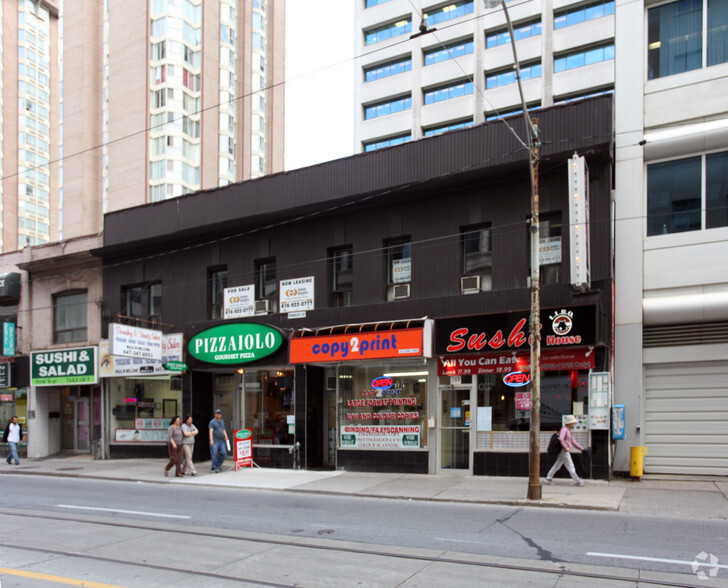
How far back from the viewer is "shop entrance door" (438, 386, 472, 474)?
648 inches

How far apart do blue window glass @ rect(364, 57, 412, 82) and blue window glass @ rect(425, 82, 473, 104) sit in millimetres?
2842

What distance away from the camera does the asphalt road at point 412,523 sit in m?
8.38

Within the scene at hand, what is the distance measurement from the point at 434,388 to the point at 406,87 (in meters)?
33.1

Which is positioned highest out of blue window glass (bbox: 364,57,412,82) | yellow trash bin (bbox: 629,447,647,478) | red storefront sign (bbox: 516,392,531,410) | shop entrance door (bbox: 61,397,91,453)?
blue window glass (bbox: 364,57,412,82)

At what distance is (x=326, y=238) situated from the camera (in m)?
19.4

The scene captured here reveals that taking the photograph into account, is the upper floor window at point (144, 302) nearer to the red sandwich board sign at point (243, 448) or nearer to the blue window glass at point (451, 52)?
the red sandwich board sign at point (243, 448)

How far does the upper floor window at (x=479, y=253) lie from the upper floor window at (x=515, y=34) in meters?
28.0

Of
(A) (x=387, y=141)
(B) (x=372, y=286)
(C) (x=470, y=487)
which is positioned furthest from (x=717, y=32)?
(A) (x=387, y=141)

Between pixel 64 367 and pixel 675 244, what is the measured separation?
2108cm

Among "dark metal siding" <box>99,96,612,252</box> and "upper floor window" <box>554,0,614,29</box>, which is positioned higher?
"upper floor window" <box>554,0,614,29</box>

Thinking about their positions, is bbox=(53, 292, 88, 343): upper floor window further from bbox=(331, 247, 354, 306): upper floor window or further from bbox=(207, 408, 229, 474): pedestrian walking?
bbox=(331, 247, 354, 306): upper floor window

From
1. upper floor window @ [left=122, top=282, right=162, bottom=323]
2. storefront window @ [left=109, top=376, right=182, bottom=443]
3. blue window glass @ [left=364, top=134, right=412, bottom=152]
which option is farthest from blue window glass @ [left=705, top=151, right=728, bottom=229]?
blue window glass @ [left=364, top=134, right=412, bottom=152]

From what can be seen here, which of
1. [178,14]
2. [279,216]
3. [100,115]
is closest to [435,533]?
[279,216]

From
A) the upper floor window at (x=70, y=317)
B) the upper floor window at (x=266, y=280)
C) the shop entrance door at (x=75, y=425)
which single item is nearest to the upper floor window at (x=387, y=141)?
the upper floor window at (x=70, y=317)
